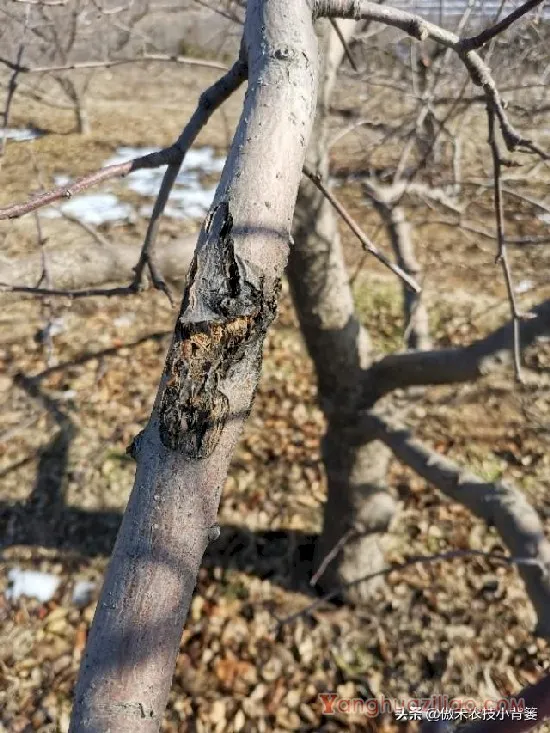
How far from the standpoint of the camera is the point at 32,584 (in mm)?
2904

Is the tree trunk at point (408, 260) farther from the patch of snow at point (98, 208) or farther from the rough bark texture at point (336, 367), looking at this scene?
the patch of snow at point (98, 208)

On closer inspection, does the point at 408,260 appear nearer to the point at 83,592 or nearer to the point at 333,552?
the point at 333,552

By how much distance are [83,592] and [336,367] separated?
1781mm

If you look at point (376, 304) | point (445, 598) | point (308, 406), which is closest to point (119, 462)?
point (308, 406)

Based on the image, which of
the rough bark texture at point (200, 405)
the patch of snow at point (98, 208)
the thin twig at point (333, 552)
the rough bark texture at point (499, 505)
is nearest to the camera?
the rough bark texture at point (200, 405)

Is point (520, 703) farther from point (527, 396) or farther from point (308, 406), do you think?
point (527, 396)

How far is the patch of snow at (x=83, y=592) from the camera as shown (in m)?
2.82

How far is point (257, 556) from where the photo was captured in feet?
9.93

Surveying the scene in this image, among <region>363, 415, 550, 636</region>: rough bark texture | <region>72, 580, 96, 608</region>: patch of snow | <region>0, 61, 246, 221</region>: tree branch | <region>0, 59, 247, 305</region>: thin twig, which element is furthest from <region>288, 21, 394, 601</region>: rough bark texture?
<region>72, 580, 96, 608</region>: patch of snow

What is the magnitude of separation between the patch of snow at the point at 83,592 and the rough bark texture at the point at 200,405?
2591 mm

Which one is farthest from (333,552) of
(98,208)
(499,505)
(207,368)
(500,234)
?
(98,208)

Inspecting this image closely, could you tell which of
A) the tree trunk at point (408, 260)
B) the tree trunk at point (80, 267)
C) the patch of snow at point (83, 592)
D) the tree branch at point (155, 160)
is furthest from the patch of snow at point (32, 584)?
the tree branch at point (155, 160)

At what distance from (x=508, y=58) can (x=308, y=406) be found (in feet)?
8.60

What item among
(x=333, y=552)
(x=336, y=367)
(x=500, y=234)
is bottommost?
(x=333, y=552)
